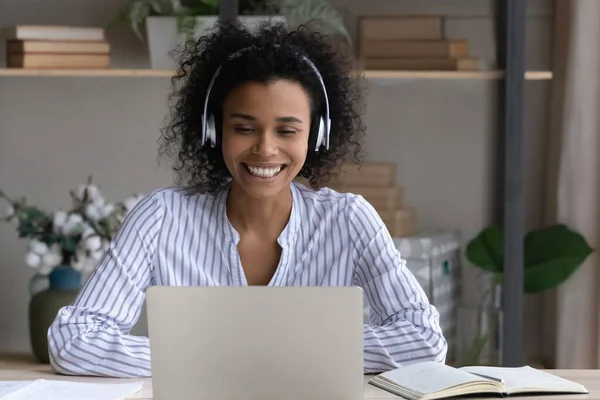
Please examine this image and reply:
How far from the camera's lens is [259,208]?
2.04 meters

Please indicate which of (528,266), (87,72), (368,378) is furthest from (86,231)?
(368,378)

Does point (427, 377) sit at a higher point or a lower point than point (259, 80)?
lower

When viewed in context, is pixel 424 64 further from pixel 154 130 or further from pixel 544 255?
pixel 154 130

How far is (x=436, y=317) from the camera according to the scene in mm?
1864

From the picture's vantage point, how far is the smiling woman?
1.90m

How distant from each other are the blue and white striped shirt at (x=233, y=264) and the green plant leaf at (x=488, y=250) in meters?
1.05

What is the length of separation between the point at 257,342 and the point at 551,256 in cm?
186

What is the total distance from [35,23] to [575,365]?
1922mm

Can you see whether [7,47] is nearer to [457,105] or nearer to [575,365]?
[457,105]

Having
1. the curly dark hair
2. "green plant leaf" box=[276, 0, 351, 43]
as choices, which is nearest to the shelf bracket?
"green plant leaf" box=[276, 0, 351, 43]

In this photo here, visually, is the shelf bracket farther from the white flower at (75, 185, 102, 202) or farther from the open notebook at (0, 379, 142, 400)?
the open notebook at (0, 379, 142, 400)

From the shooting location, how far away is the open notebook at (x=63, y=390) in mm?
1480

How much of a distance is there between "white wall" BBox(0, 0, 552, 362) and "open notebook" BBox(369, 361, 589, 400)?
4.86ft

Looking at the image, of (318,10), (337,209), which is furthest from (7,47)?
(337,209)
